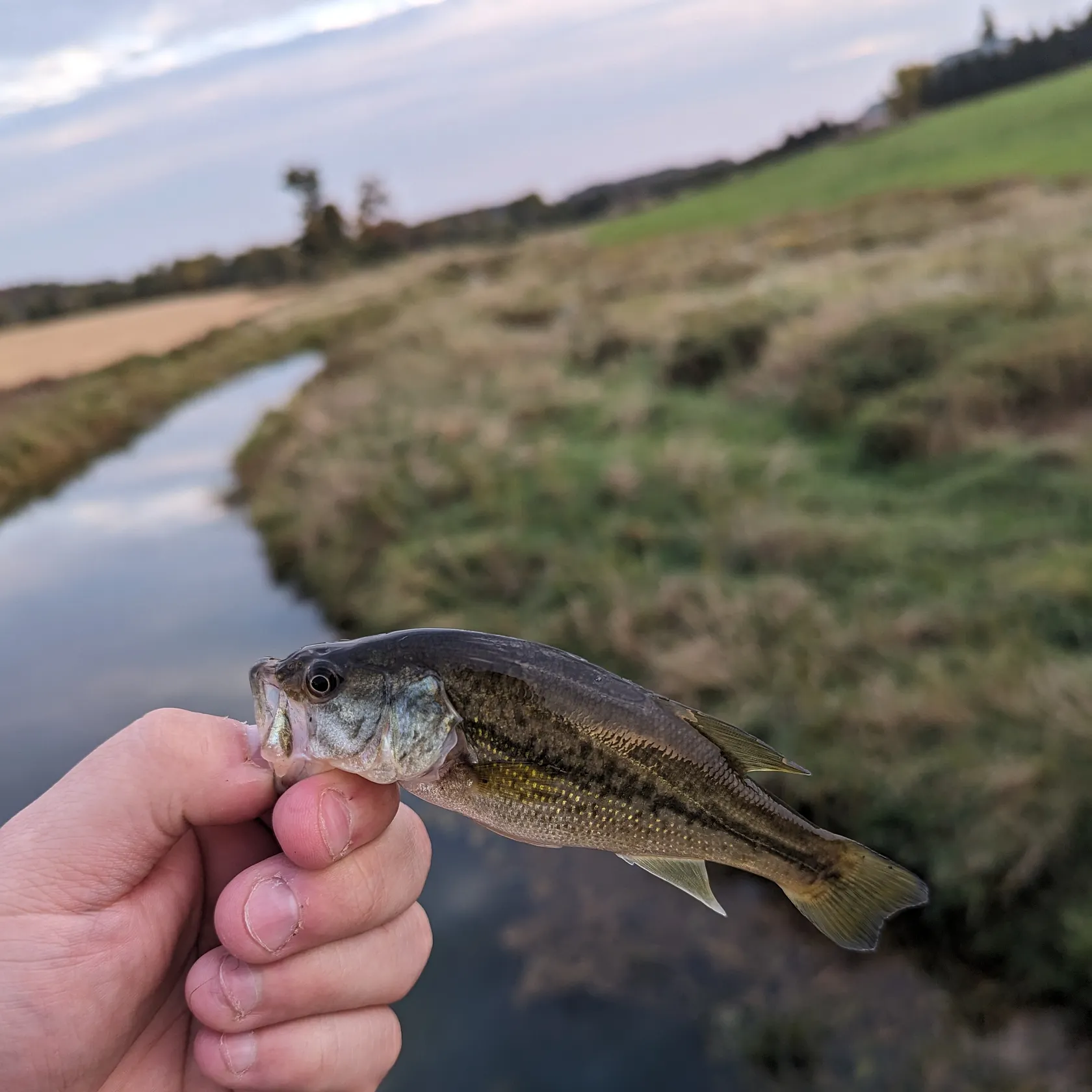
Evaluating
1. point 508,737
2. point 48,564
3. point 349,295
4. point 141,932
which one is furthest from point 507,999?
point 349,295

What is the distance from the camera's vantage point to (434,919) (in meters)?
7.50

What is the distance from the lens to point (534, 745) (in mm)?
2264

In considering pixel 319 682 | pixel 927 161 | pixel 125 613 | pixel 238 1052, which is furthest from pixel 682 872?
pixel 927 161

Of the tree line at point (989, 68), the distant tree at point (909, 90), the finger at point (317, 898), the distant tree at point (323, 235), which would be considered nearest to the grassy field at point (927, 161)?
the tree line at point (989, 68)

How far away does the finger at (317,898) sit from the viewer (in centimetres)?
247

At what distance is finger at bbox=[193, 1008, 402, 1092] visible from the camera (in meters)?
2.58

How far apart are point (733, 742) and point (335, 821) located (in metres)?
1.07

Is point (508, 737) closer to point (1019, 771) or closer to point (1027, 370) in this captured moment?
point (1019, 771)

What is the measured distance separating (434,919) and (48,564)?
12.9 m

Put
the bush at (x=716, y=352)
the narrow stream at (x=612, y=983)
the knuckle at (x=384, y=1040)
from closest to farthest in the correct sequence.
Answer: the knuckle at (x=384, y=1040) → the narrow stream at (x=612, y=983) → the bush at (x=716, y=352)

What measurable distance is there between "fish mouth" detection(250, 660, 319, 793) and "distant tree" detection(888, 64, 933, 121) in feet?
317

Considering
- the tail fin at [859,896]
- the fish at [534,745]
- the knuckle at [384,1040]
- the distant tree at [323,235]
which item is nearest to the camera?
the fish at [534,745]

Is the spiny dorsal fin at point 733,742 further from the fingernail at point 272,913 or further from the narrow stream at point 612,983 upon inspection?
the narrow stream at point 612,983

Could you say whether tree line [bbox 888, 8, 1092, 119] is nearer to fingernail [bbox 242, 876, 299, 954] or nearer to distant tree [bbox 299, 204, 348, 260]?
distant tree [bbox 299, 204, 348, 260]
